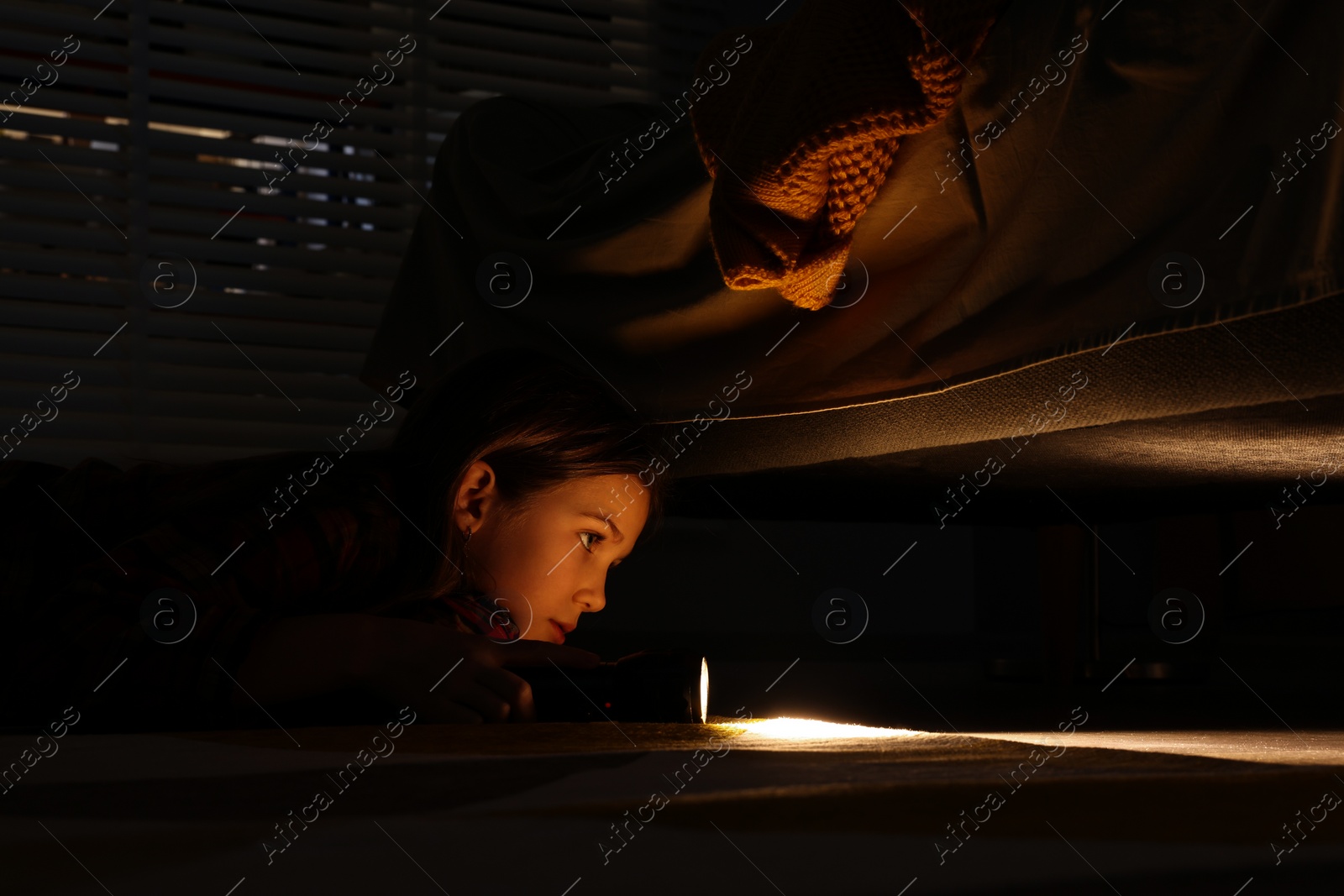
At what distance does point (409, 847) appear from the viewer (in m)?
A: 0.35

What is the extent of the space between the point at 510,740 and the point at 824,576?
1.79 metres

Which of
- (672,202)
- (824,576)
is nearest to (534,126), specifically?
(672,202)

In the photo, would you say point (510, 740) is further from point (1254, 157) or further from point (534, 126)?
point (534, 126)

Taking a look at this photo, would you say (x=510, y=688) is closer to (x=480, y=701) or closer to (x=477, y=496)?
(x=480, y=701)

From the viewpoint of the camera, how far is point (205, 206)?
201cm

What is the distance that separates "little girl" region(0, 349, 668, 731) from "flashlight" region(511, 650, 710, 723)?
17mm

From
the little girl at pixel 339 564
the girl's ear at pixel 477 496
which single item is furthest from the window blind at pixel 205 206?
the girl's ear at pixel 477 496

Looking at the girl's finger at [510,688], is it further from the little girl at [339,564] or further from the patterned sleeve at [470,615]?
the patterned sleeve at [470,615]

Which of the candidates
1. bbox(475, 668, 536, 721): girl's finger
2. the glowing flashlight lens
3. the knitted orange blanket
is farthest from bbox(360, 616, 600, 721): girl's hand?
the knitted orange blanket

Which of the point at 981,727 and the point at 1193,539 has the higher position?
the point at 1193,539

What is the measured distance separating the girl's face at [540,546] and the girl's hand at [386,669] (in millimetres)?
231

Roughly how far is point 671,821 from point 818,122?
1.95 feet

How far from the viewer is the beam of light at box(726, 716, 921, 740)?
0.73m

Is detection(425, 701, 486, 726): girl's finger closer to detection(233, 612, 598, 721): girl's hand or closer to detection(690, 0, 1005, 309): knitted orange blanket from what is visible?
detection(233, 612, 598, 721): girl's hand
